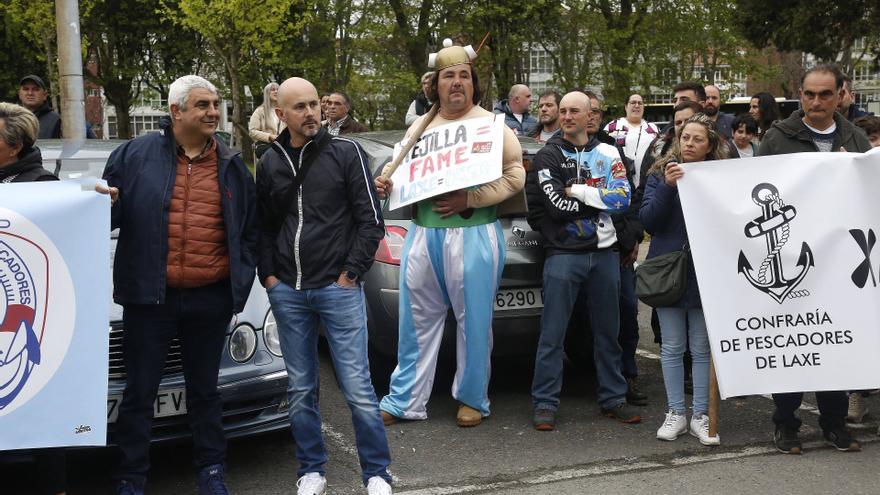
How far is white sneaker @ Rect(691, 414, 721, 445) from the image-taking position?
533cm

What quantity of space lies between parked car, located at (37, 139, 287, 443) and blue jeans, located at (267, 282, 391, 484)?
33cm

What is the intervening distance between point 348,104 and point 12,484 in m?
5.72

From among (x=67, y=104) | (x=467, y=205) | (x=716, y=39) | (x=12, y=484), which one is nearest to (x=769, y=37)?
(x=716, y=39)

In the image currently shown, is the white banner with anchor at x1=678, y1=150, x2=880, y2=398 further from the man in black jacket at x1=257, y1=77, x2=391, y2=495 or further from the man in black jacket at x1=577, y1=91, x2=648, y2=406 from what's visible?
the man in black jacket at x1=257, y1=77, x2=391, y2=495

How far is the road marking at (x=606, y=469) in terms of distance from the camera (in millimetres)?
4711

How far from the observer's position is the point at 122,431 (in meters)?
4.35

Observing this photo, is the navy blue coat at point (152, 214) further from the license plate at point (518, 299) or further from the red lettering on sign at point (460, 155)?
the license plate at point (518, 299)

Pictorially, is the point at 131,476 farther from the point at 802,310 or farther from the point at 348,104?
the point at 348,104

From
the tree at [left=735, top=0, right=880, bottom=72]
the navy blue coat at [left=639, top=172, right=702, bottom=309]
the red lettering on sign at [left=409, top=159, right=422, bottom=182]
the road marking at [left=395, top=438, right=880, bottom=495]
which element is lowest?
the road marking at [left=395, top=438, right=880, bottom=495]

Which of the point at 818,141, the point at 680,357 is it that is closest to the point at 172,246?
the point at 680,357

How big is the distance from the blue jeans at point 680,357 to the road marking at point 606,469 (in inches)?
14.3

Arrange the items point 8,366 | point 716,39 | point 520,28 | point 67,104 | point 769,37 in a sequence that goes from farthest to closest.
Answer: point 716,39 < point 520,28 < point 769,37 < point 67,104 < point 8,366

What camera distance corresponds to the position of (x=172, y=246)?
4.30 meters

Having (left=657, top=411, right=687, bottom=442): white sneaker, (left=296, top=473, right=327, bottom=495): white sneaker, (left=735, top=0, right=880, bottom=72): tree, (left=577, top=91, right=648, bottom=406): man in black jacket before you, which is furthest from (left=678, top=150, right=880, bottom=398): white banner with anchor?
(left=735, top=0, right=880, bottom=72): tree
